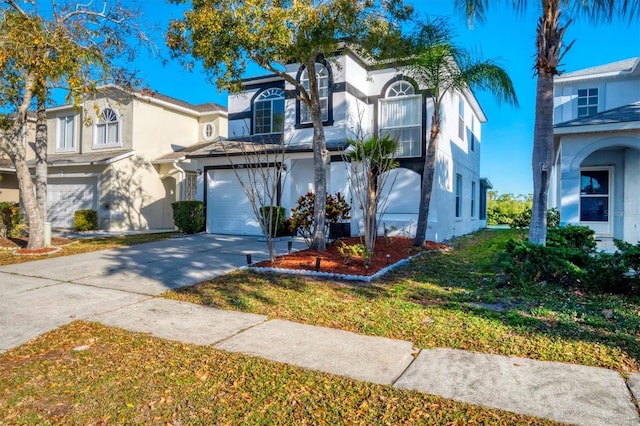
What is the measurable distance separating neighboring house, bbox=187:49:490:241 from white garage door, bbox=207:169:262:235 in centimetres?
4

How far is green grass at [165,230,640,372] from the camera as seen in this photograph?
14.5 feet

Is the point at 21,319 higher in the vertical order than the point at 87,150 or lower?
lower

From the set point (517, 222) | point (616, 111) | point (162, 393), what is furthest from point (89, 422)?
point (517, 222)

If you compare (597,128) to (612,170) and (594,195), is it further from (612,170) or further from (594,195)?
(594,195)

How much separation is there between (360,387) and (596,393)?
192 centimetres

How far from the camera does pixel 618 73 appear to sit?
15.4m

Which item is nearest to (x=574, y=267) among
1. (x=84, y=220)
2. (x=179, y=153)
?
(x=179, y=153)

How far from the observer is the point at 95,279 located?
25.8ft

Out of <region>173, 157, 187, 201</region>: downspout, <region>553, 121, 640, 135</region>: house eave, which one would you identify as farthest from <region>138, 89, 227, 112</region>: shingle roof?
<region>553, 121, 640, 135</region>: house eave

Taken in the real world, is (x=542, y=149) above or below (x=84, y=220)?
above

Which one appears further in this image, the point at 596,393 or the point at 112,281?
the point at 112,281

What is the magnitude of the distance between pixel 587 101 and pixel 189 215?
650 inches

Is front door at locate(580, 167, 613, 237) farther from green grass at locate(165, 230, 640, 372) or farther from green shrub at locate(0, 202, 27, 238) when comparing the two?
green shrub at locate(0, 202, 27, 238)

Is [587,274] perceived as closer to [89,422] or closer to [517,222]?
[89,422]
